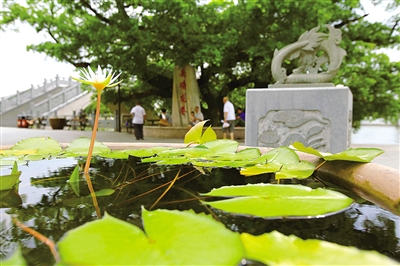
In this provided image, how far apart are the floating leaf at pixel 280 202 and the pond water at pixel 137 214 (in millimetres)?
17

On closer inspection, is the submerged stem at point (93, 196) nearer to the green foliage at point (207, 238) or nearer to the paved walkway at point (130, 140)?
the green foliage at point (207, 238)

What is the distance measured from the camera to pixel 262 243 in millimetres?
340

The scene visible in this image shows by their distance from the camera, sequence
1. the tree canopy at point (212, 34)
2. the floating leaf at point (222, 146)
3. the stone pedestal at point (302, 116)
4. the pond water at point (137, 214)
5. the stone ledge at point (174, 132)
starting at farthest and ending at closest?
1. the stone ledge at point (174, 132)
2. the tree canopy at point (212, 34)
3. the stone pedestal at point (302, 116)
4. the floating leaf at point (222, 146)
5. the pond water at point (137, 214)

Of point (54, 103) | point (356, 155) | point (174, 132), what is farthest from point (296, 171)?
point (54, 103)

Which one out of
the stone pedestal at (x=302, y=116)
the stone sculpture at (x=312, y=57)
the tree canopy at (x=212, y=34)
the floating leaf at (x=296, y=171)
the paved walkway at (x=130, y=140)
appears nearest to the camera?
the floating leaf at (x=296, y=171)

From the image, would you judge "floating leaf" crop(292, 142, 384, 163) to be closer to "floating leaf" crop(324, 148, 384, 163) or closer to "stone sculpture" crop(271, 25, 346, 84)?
"floating leaf" crop(324, 148, 384, 163)

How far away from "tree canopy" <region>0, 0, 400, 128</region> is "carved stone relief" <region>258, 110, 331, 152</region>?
12.1ft

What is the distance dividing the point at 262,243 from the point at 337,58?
397 cm

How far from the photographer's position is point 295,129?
3.32 metres

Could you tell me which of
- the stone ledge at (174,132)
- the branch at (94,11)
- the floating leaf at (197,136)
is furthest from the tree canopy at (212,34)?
the floating leaf at (197,136)

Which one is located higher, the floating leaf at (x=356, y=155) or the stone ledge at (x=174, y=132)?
the floating leaf at (x=356, y=155)

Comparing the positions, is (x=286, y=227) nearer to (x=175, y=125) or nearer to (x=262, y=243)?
(x=262, y=243)

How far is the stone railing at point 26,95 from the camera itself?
18.5 meters

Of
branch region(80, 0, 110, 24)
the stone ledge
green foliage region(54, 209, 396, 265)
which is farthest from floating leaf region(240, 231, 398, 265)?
the stone ledge
